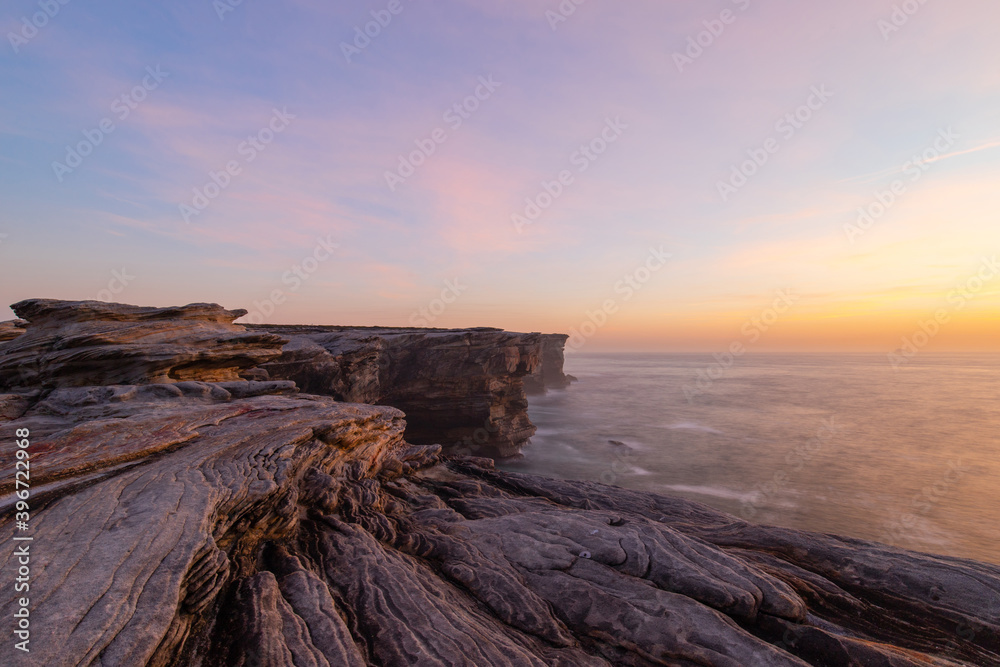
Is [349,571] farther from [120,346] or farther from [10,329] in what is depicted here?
[10,329]

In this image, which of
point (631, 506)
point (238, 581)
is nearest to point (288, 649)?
point (238, 581)

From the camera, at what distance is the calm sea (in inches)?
976

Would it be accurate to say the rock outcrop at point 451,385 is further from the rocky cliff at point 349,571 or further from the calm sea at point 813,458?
the rocky cliff at point 349,571

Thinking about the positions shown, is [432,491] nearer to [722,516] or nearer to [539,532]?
[539,532]

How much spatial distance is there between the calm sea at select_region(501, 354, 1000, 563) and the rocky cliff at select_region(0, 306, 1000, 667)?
673 inches

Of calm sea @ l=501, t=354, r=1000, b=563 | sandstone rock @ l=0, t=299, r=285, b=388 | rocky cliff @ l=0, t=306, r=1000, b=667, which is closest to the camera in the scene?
rocky cliff @ l=0, t=306, r=1000, b=667

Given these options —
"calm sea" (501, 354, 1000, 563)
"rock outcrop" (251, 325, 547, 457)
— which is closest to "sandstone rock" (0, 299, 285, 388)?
"rock outcrop" (251, 325, 547, 457)

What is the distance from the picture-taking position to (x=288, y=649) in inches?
224

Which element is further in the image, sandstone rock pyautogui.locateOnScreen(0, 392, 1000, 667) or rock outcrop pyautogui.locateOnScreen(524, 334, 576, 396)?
rock outcrop pyautogui.locateOnScreen(524, 334, 576, 396)

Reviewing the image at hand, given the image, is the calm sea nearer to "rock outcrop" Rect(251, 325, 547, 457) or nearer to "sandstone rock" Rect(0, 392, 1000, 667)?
"rock outcrop" Rect(251, 325, 547, 457)

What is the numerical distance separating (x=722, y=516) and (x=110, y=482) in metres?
17.7

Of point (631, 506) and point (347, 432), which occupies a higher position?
point (347, 432)

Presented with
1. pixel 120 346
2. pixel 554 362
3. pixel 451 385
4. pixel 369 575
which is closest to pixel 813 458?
pixel 451 385

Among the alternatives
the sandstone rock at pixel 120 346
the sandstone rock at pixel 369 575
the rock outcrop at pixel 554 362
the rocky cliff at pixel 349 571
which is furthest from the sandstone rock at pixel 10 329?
the rock outcrop at pixel 554 362
